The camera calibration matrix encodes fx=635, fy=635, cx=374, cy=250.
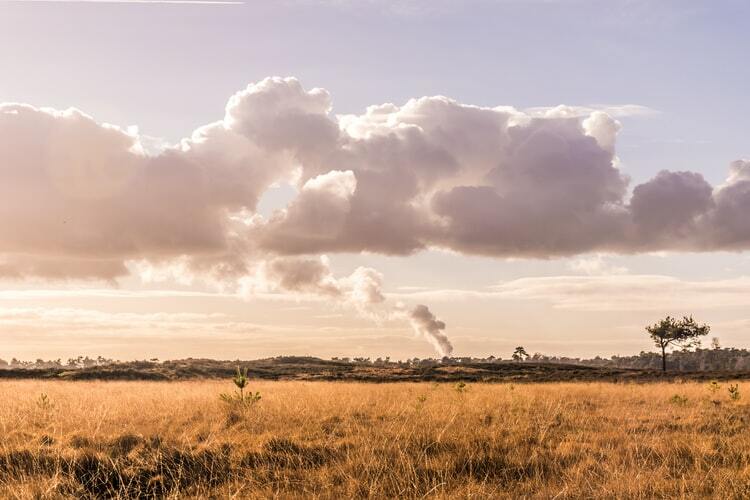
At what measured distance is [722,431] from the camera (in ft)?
43.4

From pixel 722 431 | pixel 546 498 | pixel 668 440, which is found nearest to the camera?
pixel 546 498

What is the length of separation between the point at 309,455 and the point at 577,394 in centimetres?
1510

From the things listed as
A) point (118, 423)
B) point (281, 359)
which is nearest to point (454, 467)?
point (118, 423)

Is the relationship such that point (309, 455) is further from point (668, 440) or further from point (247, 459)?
point (668, 440)

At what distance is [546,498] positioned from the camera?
770 centimetres

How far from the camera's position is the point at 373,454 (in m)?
9.55

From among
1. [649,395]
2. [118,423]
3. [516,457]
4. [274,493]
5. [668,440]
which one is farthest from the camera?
[649,395]

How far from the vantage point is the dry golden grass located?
27.0 ft

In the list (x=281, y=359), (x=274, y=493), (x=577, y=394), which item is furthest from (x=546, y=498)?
(x=281, y=359)

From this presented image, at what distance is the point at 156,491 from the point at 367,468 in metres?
2.97

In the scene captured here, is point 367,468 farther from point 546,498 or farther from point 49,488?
point 49,488

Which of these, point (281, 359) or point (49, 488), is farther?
point (281, 359)

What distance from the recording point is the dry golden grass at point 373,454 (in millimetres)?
8242

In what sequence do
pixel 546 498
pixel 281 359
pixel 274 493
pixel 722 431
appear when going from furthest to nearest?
1. pixel 281 359
2. pixel 722 431
3. pixel 274 493
4. pixel 546 498
